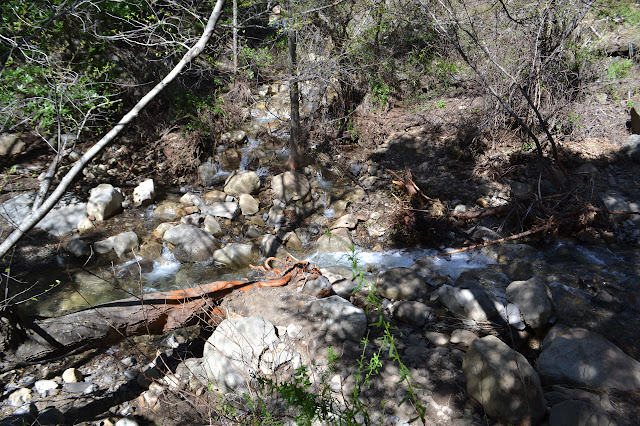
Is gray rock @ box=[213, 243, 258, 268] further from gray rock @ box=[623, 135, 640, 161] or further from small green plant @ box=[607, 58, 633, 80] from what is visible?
small green plant @ box=[607, 58, 633, 80]

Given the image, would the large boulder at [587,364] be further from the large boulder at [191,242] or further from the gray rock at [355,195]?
the large boulder at [191,242]

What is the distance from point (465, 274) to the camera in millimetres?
4648

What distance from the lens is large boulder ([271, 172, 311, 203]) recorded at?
22.5 ft

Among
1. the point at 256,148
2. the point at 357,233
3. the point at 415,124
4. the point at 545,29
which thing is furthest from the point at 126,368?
the point at 545,29

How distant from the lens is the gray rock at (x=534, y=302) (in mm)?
3451

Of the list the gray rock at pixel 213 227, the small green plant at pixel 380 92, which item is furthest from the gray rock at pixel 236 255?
the small green plant at pixel 380 92

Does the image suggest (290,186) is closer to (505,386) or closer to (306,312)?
(306,312)

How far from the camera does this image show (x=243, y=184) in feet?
23.0

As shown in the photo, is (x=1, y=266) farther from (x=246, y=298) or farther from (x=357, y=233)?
(x=357, y=233)

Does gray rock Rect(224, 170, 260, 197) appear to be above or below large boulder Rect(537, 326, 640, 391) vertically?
above

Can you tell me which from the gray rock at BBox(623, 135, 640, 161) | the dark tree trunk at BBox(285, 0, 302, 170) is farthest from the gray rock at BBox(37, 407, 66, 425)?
the gray rock at BBox(623, 135, 640, 161)

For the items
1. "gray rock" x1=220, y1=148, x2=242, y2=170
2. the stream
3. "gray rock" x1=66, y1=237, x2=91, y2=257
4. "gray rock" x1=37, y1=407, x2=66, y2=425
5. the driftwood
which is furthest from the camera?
"gray rock" x1=220, y1=148, x2=242, y2=170

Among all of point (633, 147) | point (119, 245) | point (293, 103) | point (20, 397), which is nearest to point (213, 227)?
point (119, 245)

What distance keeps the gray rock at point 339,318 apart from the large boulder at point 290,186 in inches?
137
